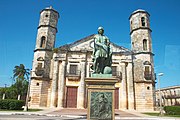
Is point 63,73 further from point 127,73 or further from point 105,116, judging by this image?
point 105,116

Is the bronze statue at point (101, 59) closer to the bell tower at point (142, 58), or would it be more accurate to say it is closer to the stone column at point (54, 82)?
the stone column at point (54, 82)

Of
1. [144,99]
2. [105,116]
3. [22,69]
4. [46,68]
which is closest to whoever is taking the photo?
[105,116]

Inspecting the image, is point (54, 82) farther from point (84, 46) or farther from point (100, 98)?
point (100, 98)

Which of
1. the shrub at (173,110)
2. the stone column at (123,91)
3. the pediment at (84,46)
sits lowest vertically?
the shrub at (173,110)

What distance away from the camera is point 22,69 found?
58.2 meters

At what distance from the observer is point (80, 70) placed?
27203 mm

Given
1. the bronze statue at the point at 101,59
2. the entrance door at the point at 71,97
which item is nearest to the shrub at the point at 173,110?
the entrance door at the point at 71,97

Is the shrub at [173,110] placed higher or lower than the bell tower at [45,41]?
lower

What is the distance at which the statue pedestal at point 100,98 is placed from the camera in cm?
629

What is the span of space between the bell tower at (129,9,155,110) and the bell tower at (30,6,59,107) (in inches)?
565

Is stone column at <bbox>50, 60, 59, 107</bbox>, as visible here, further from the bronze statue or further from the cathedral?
the bronze statue

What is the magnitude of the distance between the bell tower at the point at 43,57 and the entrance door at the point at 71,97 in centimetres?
346

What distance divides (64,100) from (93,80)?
20494 mm

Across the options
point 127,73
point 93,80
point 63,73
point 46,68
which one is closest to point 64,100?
point 63,73
